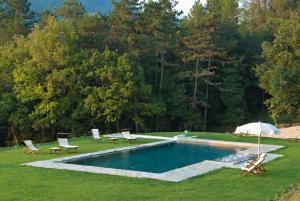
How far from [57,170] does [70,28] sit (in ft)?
55.5

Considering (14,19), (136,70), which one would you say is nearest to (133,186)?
(136,70)

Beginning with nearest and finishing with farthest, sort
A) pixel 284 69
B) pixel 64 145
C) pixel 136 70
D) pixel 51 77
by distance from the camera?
1. pixel 64 145
2. pixel 284 69
3. pixel 51 77
4. pixel 136 70

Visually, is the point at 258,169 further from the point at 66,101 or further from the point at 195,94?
the point at 195,94

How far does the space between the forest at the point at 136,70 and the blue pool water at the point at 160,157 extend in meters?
8.30

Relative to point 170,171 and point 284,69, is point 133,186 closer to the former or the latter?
point 170,171

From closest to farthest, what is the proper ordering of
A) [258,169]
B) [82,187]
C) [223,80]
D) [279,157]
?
[82,187]
[258,169]
[279,157]
[223,80]

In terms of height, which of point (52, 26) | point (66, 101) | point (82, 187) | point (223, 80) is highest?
point (52, 26)

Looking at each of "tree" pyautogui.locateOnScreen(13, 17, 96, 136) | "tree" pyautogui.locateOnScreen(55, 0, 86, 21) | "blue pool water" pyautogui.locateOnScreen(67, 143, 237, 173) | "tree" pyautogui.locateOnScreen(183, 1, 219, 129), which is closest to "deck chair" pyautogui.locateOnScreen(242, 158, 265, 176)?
"blue pool water" pyautogui.locateOnScreen(67, 143, 237, 173)

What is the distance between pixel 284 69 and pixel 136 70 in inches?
339

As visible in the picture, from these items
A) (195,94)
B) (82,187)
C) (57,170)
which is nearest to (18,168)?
(57,170)

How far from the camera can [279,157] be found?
15.0 meters

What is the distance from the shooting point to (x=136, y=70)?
28234mm

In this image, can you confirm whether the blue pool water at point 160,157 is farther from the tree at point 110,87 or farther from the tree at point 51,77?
the tree at point 51,77

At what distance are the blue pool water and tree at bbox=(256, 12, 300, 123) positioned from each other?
8099mm
